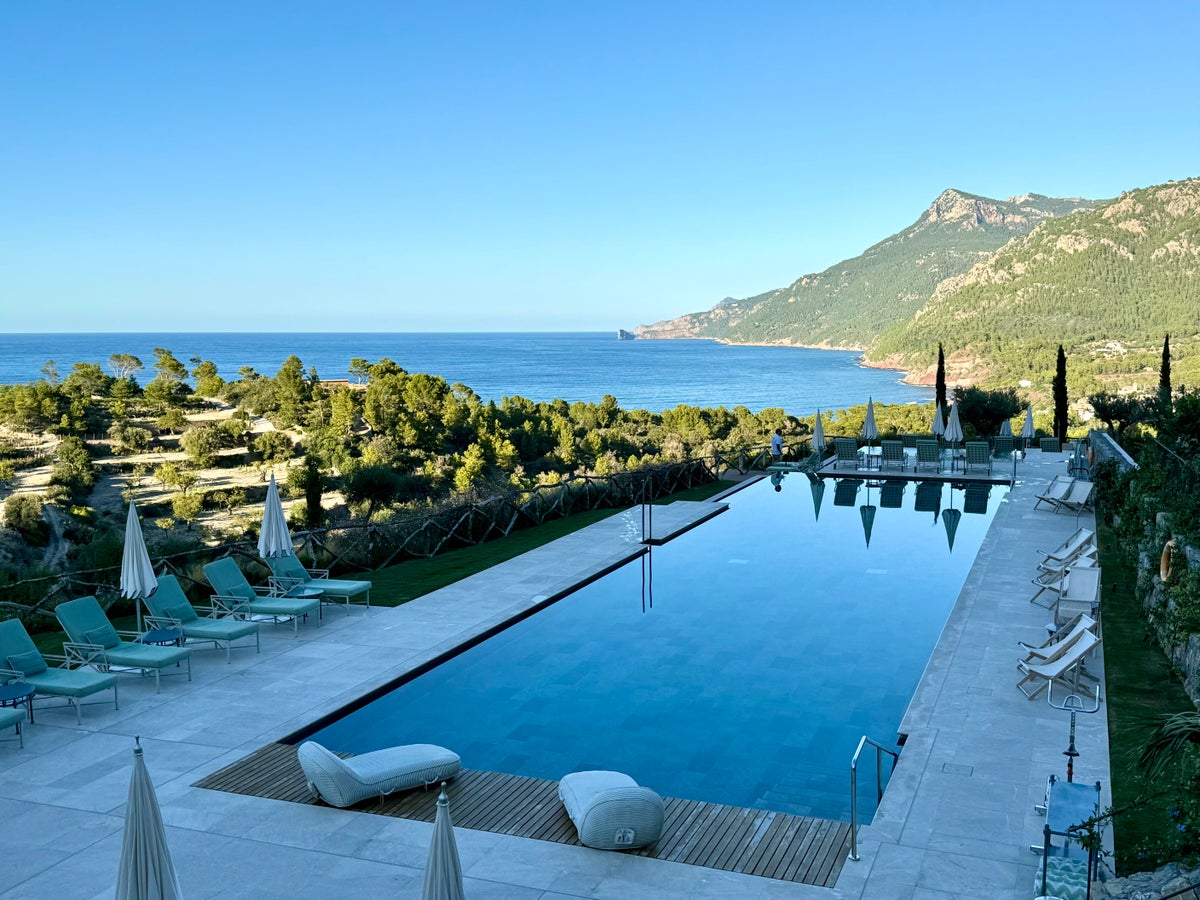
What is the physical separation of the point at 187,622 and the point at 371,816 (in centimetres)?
439

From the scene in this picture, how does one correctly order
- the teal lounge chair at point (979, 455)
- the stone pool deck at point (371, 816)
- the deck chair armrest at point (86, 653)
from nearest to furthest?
the stone pool deck at point (371, 816) < the deck chair armrest at point (86, 653) < the teal lounge chair at point (979, 455)

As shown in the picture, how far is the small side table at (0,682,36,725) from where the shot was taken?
6.92 metres

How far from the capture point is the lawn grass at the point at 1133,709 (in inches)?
200

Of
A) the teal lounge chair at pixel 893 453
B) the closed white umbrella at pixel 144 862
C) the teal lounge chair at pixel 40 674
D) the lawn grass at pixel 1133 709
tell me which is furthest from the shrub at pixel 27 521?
the lawn grass at pixel 1133 709

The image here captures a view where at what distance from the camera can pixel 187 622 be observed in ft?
29.6

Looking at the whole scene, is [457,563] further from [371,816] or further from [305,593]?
[371,816]

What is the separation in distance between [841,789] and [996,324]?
260 feet

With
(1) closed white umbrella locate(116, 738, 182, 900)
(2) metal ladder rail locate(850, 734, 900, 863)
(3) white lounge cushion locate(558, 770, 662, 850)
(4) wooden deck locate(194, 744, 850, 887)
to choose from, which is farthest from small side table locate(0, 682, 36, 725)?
(2) metal ladder rail locate(850, 734, 900, 863)

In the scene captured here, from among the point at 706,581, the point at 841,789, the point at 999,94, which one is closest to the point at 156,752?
the point at 841,789

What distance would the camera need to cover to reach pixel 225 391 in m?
50.1

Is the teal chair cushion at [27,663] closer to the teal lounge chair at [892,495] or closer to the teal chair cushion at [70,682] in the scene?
the teal chair cushion at [70,682]

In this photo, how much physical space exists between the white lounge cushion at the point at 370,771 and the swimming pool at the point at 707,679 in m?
0.90

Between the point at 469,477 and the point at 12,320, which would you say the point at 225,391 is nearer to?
the point at 469,477

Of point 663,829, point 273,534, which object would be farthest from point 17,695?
point 663,829
